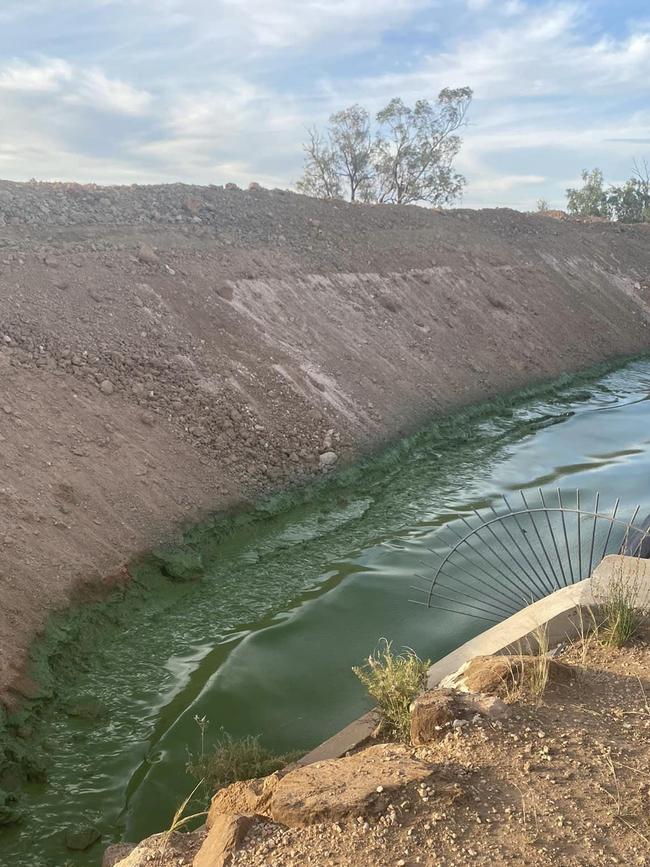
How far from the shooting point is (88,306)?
1175 centimetres

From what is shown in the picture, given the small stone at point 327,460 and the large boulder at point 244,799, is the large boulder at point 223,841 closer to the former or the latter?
the large boulder at point 244,799

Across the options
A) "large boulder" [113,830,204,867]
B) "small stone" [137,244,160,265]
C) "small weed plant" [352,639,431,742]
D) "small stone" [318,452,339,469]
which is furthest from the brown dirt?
"small stone" [137,244,160,265]

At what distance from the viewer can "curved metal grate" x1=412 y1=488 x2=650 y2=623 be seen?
770 centimetres

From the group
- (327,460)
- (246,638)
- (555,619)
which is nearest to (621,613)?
(555,619)

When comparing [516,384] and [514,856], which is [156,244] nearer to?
[516,384]

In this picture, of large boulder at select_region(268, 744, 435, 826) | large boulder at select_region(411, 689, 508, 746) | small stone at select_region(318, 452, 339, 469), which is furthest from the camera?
small stone at select_region(318, 452, 339, 469)

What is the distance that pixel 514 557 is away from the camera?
901 cm

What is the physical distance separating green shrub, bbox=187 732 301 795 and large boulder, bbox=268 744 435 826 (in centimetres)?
104

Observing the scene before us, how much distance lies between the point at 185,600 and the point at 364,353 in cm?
813

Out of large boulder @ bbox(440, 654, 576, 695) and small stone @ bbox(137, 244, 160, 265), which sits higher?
small stone @ bbox(137, 244, 160, 265)

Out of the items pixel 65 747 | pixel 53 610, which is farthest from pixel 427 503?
pixel 65 747

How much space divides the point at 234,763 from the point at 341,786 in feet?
5.16

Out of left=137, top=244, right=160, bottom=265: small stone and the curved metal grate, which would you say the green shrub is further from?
left=137, top=244, right=160, bottom=265: small stone

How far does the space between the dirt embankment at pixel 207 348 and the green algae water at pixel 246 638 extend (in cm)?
47
